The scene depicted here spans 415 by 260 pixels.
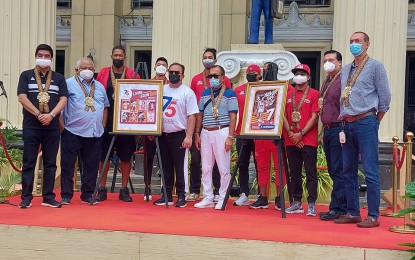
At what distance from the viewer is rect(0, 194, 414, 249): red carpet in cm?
657

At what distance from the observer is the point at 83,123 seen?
8.71m

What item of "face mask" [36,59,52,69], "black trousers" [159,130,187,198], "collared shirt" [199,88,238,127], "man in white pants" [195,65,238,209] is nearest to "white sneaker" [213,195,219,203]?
"man in white pants" [195,65,238,209]

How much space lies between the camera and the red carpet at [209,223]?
6.57 meters

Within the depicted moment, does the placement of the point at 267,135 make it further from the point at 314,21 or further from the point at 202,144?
the point at 314,21

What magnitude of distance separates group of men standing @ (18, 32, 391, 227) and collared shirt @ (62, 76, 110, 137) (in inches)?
0.5

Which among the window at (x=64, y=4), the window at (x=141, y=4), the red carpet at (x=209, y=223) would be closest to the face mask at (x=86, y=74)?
the red carpet at (x=209, y=223)

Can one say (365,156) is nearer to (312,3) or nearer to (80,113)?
(80,113)

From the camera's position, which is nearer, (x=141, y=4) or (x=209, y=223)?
(x=209, y=223)

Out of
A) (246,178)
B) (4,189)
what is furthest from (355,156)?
(4,189)

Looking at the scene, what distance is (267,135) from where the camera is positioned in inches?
320

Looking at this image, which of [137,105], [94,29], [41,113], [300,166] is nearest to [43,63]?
[41,113]

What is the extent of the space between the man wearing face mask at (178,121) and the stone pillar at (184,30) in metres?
5.31

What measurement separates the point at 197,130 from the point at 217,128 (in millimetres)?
383

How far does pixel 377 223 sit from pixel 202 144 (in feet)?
8.23
